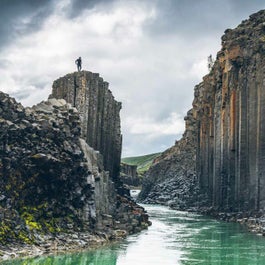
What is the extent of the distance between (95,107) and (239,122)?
19.3m

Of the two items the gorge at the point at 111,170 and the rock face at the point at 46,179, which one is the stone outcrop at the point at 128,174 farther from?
the rock face at the point at 46,179

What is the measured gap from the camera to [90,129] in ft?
216

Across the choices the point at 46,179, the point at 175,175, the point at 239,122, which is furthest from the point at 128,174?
the point at 46,179

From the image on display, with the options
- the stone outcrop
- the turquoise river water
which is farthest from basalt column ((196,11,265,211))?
the stone outcrop

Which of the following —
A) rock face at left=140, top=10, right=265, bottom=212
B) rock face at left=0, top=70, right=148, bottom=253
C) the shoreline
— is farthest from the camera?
rock face at left=140, top=10, right=265, bottom=212

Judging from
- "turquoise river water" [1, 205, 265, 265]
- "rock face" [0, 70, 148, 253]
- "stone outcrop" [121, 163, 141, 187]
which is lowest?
"turquoise river water" [1, 205, 265, 265]

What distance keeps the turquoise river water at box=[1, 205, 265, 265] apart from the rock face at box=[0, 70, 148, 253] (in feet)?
7.64

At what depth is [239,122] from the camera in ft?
248

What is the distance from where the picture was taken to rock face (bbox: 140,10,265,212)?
228 ft

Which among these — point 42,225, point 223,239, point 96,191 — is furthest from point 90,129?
point 42,225

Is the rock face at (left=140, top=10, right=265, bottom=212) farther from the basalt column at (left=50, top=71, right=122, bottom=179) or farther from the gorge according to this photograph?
the basalt column at (left=50, top=71, right=122, bottom=179)

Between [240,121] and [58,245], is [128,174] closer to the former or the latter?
[240,121]

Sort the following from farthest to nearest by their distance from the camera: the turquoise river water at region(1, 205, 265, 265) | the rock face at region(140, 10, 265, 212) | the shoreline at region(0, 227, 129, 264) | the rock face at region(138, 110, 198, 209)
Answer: the rock face at region(138, 110, 198, 209) < the rock face at region(140, 10, 265, 212) < the turquoise river water at region(1, 205, 265, 265) < the shoreline at region(0, 227, 129, 264)

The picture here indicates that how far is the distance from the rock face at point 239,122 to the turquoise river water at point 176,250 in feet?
42.1
